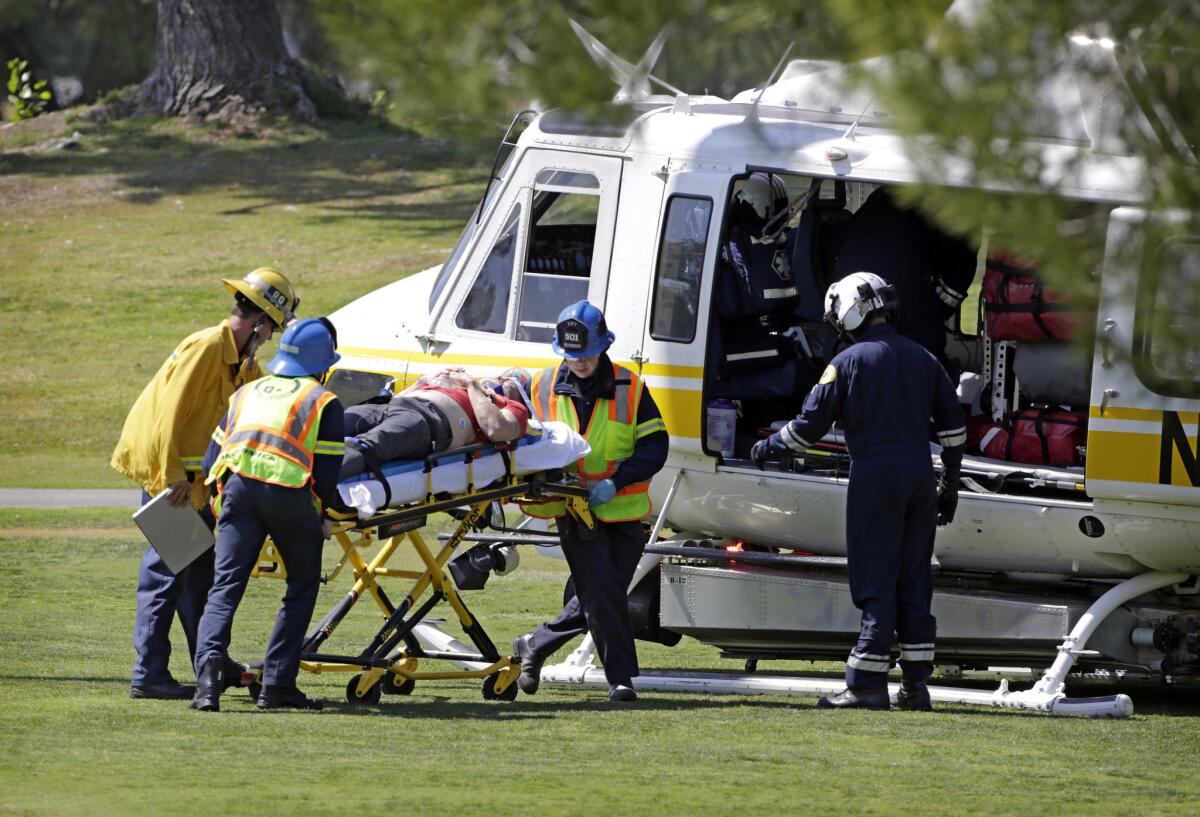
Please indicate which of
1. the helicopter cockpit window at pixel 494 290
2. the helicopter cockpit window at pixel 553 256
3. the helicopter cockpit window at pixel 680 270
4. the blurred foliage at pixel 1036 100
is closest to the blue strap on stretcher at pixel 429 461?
the helicopter cockpit window at pixel 680 270

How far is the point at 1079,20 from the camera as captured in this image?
434 centimetres

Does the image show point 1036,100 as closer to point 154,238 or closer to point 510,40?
point 510,40

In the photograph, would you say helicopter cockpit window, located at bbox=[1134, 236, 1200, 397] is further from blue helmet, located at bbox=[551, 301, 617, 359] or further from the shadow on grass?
the shadow on grass

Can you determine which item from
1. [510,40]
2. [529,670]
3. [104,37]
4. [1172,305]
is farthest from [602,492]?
[104,37]

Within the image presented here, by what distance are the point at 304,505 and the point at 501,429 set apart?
1.04 metres

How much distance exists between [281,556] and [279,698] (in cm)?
61

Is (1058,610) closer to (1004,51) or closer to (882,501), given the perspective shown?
(882,501)

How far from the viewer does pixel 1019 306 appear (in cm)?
898

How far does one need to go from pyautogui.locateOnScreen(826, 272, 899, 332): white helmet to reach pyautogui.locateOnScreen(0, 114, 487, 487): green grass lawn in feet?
38.7

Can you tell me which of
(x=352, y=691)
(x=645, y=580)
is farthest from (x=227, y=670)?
(x=645, y=580)

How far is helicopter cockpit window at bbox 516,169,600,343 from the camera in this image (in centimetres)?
986

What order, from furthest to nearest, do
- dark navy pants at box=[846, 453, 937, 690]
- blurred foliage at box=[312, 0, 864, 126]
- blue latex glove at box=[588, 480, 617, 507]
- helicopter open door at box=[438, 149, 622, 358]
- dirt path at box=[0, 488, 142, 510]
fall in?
1. dirt path at box=[0, 488, 142, 510]
2. helicopter open door at box=[438, 149, 622, 358]
3. blue latex glove at box=[588, 480, 617, 507]
4. dark navy pants at box=[846, 453, 937, 690]
5. blurred foliage at box=[312, 0, 864, 126]

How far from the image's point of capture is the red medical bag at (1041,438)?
8977mm

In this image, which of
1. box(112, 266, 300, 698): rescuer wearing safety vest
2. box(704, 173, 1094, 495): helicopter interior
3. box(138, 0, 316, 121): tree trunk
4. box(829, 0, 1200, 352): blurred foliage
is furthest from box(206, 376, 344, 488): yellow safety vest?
box(138, 0, 316, 121): tree trunk
